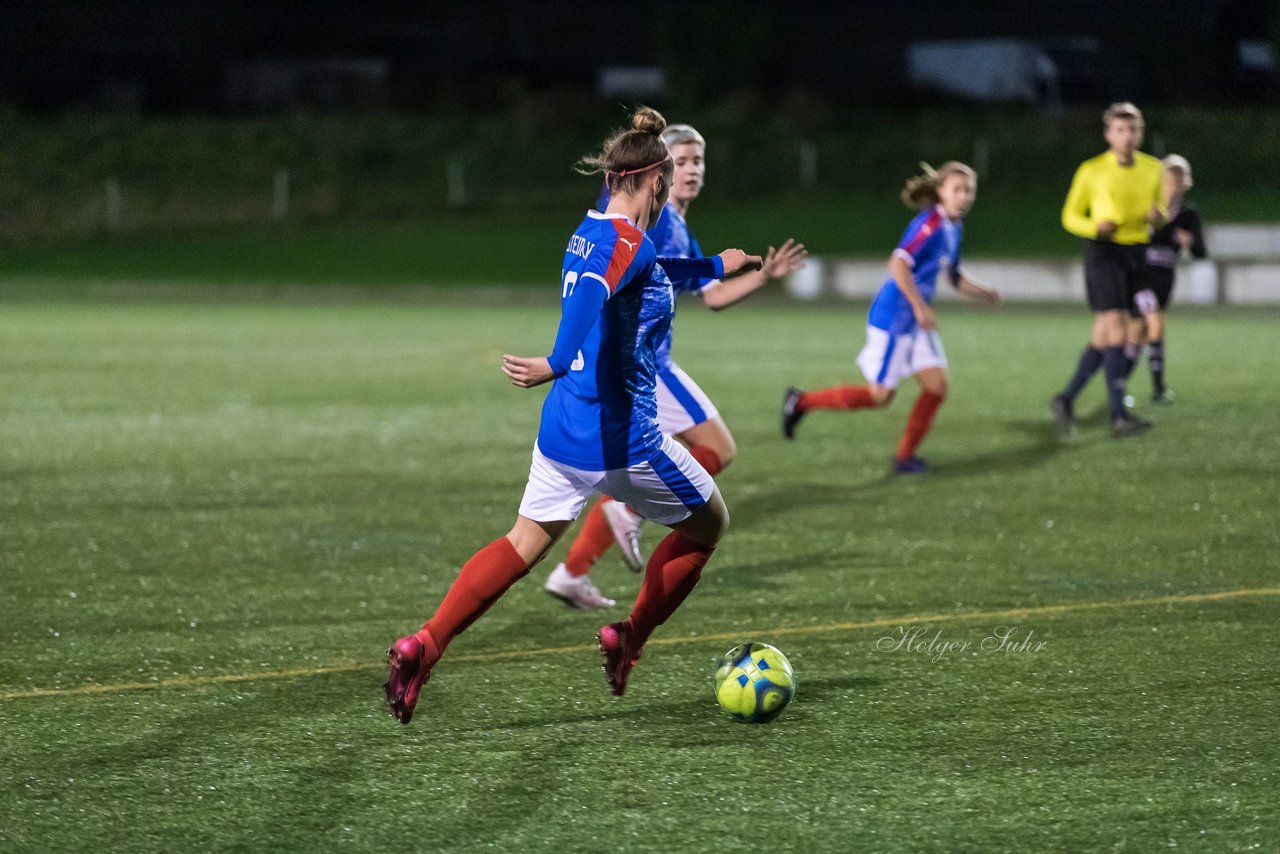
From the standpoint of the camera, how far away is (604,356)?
533 cm

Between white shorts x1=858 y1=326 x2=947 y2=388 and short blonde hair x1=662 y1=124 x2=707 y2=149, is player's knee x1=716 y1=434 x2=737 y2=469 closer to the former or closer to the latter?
short blonde hair x1=662 y1=124 x2=707 y2=149

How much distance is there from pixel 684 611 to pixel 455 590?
5.80 feet

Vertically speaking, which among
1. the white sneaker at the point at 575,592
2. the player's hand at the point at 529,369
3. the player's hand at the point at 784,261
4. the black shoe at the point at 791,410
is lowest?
the black shoe at the point at 791,410

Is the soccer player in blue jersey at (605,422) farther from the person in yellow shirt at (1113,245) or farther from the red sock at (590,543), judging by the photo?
the person in yellow shirt at (1113,245)

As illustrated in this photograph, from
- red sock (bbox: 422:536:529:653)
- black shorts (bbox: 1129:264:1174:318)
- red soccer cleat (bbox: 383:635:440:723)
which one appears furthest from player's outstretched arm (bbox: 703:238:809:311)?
black shorts (bbox: 1129:264:1174:318)

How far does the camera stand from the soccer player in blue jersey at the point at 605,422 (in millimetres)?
5219

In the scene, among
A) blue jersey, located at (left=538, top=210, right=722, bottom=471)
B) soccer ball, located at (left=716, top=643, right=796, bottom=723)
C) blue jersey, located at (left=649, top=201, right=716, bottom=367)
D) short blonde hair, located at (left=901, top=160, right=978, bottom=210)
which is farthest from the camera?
short blonde hair, located at (left=901, top=160, right=978, bottom=210)

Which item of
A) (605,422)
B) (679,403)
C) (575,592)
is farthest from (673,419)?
(605,422)

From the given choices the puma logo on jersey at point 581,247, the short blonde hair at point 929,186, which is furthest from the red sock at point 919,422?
the puma logo on jersey at point 581,247

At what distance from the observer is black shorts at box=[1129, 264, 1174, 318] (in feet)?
45.4

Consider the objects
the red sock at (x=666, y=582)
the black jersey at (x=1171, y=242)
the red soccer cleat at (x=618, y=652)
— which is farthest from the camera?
the black jersey at (x=1171, y=242)

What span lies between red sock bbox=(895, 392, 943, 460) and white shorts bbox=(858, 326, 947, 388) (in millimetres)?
186

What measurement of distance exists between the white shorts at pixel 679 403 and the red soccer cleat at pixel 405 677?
2.56 metres

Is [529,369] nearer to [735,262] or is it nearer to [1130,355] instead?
[735,262]
